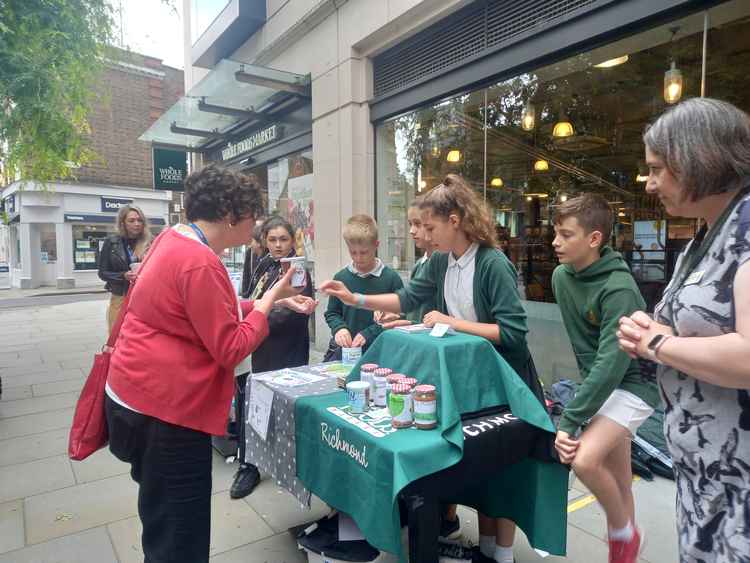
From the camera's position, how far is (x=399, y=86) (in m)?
6.75

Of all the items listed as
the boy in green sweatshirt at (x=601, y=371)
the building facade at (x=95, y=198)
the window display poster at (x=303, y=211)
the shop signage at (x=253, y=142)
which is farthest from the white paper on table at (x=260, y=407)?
the building facade at (x=95, y=198)

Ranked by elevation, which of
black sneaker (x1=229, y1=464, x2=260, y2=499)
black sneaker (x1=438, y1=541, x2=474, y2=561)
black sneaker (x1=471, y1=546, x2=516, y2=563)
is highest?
black sneaker (x1=438, y1=541, x2=474, y2=561)

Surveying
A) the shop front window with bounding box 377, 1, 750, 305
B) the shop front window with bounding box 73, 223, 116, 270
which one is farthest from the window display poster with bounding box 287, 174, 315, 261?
the shop front window with bounding box 73, 223, 116, 270

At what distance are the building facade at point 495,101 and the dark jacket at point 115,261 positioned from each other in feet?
9.35

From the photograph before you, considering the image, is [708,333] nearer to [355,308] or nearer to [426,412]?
[426,412]

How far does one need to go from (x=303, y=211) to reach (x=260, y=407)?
21.6ft

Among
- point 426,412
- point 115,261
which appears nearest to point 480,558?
point 426,412

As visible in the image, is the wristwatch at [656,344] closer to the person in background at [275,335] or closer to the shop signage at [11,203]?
the person in background at [275,335]

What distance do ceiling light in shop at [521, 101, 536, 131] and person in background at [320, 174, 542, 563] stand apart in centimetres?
424

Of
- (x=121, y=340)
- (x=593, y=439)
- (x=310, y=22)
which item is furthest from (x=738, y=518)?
(x=310, y=22)

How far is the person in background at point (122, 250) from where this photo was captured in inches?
246

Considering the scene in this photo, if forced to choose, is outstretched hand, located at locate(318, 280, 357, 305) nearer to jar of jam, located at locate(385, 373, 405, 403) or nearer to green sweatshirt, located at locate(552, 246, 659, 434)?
jar of jam, located at locate(385, 373, 405, 403)

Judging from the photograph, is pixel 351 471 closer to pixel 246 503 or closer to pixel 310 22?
pixel 246 503

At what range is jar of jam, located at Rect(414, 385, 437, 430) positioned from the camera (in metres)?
1.82
